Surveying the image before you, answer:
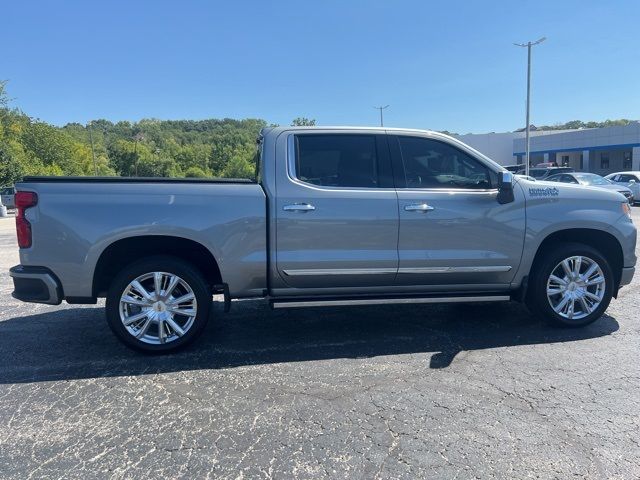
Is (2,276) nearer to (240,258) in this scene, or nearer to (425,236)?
(240,258)

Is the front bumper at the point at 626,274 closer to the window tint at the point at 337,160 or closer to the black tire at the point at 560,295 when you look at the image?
the black tire at the point at 560,295

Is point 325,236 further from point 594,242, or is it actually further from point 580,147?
point 580,147

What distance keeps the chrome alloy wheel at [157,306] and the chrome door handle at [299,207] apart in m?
1.10

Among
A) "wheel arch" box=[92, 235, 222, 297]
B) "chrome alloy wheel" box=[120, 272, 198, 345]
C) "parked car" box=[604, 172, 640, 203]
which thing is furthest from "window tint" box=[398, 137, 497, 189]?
"parked car" box=[604, 172, 640, 203]

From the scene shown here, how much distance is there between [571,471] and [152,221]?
3.43 meters

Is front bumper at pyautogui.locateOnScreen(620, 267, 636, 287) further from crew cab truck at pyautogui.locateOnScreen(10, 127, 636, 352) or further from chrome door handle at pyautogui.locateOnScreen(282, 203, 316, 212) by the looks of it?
chrome door handle at pyautogui.locateOnScreen(282, 203, 316, 212)

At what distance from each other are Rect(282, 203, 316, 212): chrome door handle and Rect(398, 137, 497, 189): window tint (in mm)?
990

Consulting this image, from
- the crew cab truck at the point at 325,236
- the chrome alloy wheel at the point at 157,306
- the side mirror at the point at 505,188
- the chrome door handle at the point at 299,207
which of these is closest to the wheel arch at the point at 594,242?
the crew cab truck at the point at 325,236

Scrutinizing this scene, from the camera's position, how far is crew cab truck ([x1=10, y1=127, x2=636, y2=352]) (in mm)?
4227

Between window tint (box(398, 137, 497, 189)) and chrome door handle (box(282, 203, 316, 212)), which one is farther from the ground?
window tint (box(398, 137, 497, 189))

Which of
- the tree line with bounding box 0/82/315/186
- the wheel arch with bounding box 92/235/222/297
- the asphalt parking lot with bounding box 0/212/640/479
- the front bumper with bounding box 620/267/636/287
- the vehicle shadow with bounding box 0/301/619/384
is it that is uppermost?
the tree line with bounding box 0/82/315/186

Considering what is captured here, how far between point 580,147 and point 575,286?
51696 mm

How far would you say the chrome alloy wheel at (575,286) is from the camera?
4.93 meters

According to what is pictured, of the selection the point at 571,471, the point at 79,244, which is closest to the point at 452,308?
the point at 571,471
